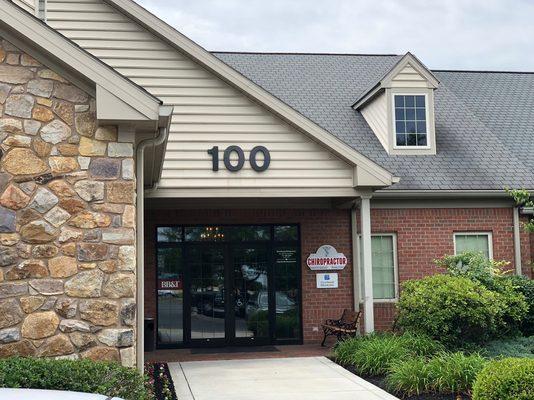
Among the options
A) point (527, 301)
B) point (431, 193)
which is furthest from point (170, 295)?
point (527, 301)

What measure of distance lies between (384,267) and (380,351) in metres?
4.47

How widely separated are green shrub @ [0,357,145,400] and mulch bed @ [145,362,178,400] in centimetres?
139

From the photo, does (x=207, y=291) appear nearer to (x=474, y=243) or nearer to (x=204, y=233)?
(x=204, y=233)

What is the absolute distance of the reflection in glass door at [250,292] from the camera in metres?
14.7

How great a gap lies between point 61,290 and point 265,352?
7089 millimetres

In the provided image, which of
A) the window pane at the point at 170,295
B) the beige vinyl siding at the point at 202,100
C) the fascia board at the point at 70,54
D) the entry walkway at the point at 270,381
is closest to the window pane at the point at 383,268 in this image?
the beige vinyl siding at the point at 202,100

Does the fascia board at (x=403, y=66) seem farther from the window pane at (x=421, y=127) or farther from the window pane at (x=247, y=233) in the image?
the window pane at (x=247, y=233)

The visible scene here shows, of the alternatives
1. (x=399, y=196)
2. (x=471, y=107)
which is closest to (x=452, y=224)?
(x=399, y=196)

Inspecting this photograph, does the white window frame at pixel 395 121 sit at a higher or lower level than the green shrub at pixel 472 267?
higher

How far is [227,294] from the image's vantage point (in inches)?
575

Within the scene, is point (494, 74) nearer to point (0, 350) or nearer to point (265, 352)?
point (265, 352)

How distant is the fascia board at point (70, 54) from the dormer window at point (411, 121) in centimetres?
952

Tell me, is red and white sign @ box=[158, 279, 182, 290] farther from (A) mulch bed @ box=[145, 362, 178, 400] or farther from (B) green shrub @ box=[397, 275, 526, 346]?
(B) green shrub @ box=[397, 275, 526, 346]

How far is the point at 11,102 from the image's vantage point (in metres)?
7.32
